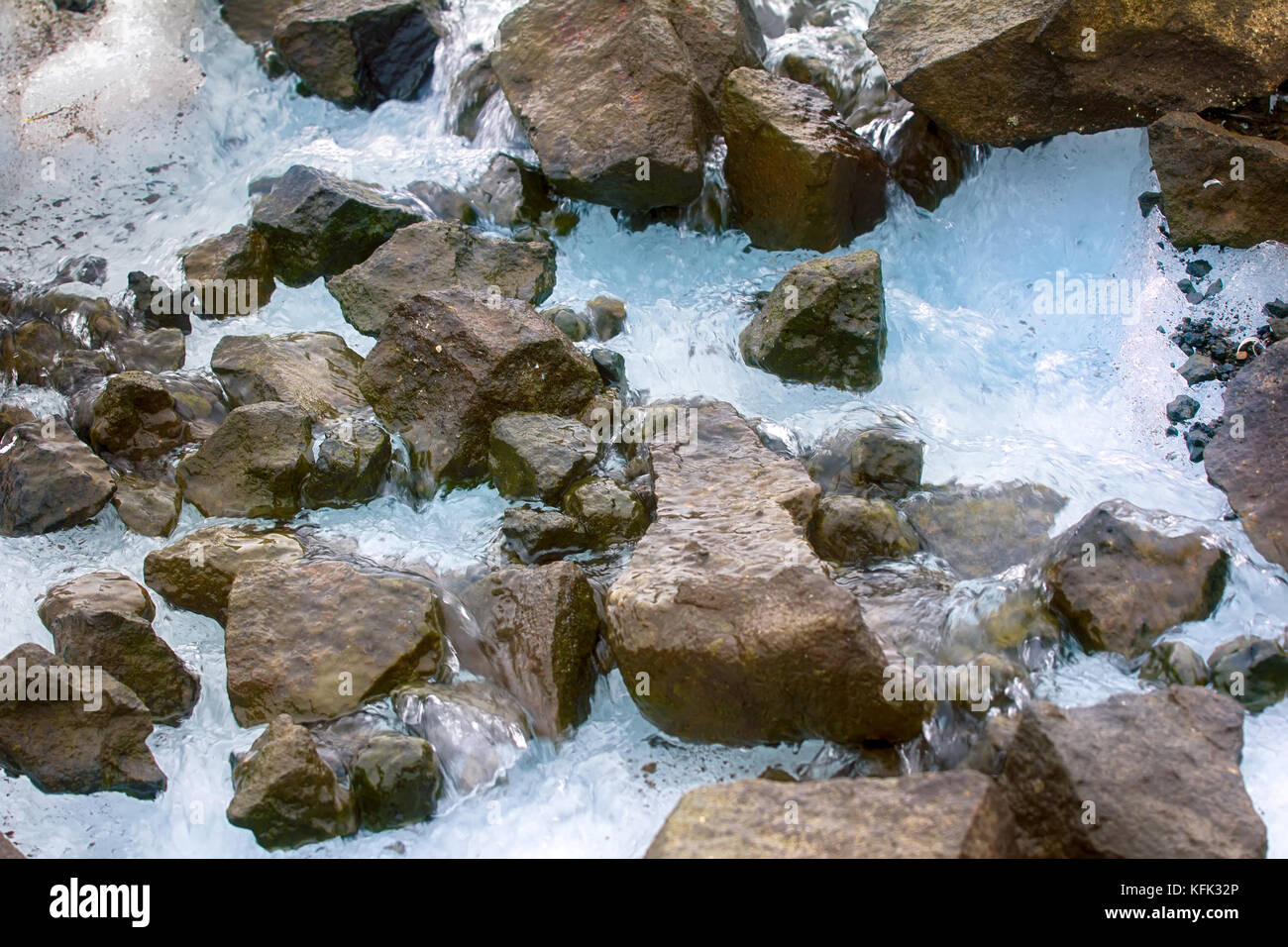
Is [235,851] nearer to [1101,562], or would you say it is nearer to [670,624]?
[670,624]

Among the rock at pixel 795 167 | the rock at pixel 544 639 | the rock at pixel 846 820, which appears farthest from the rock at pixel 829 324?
the rock at pixel 846 820

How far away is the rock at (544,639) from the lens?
11.7 feet

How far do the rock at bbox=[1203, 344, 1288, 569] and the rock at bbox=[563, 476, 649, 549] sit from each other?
2.06 metres

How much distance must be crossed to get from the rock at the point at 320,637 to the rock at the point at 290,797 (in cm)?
31

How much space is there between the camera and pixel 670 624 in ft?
10.9

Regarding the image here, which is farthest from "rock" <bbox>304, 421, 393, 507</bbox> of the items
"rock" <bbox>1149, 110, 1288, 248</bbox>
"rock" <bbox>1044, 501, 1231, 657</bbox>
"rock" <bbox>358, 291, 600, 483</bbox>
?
"rock" <bbox>1149, 110, 1288, 248</bbox>

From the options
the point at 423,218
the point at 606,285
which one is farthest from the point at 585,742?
the point at 423,218

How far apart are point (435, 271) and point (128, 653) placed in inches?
88.0

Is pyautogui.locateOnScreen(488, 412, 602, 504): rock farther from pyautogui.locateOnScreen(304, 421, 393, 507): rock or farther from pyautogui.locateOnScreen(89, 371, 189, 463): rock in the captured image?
pyautogui.locateOnScreen(89, 371, 189, 463): rock

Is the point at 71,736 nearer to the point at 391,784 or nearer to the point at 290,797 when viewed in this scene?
the point at 290,797

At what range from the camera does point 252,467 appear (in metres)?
4.32

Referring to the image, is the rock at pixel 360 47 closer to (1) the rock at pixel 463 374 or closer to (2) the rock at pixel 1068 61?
(1) the rock at pixel 463 374

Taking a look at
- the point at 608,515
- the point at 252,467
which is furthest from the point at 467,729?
the point at 252,467

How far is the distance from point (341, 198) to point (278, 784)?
3.17m
